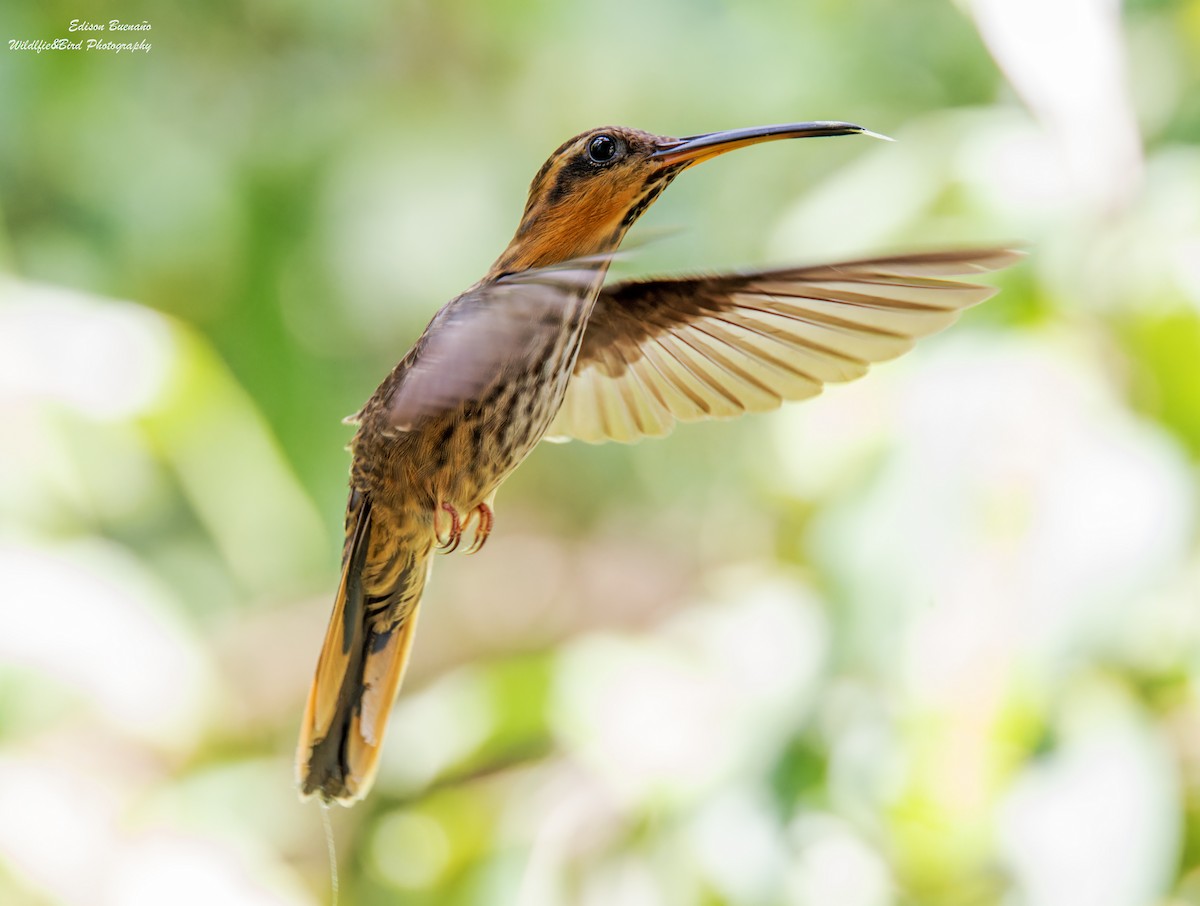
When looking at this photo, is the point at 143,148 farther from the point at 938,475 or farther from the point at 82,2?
the point at 938,475

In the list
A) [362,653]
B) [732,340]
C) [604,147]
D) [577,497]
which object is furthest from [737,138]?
[577,497]

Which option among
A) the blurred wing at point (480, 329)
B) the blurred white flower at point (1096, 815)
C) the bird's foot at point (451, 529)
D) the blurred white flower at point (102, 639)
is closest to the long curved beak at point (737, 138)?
the blurred wing at point (480, 329)

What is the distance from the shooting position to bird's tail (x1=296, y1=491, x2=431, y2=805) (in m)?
0.88

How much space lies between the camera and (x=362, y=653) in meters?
0.93

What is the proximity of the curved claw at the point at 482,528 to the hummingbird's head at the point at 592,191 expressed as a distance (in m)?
0.18

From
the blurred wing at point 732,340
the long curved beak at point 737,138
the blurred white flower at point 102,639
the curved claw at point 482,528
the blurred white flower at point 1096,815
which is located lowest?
the blurred white flower at point 1096,815

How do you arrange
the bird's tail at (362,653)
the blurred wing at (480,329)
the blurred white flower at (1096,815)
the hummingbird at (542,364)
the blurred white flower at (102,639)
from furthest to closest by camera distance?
1. the blurred white flower at (102,639)
2. the blurred white flower at (1096,815)
3. the bird's tail at (362,653)
4. the hummingbird at (542,364)
5. the blurred wing at (480,329)

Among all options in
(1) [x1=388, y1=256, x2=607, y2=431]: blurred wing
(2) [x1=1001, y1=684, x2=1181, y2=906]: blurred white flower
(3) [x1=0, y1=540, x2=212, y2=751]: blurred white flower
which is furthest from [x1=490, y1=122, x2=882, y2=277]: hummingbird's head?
(3) [x1=0, y1=540, x2=212, y2=751]: blurred white flower

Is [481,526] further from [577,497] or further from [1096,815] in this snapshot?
[577,497]

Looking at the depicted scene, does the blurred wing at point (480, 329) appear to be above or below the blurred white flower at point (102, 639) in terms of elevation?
above

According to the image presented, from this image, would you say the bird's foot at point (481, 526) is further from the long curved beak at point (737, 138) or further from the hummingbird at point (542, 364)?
the long curved beak at point (737, 138)

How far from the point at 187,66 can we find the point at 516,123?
68 centimetres

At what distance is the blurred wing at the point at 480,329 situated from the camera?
2.19 feet

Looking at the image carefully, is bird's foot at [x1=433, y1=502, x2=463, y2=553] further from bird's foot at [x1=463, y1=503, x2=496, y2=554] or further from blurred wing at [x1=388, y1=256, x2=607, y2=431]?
blurred wing at [x1=388, y1=256, x2=607, y2=431]
